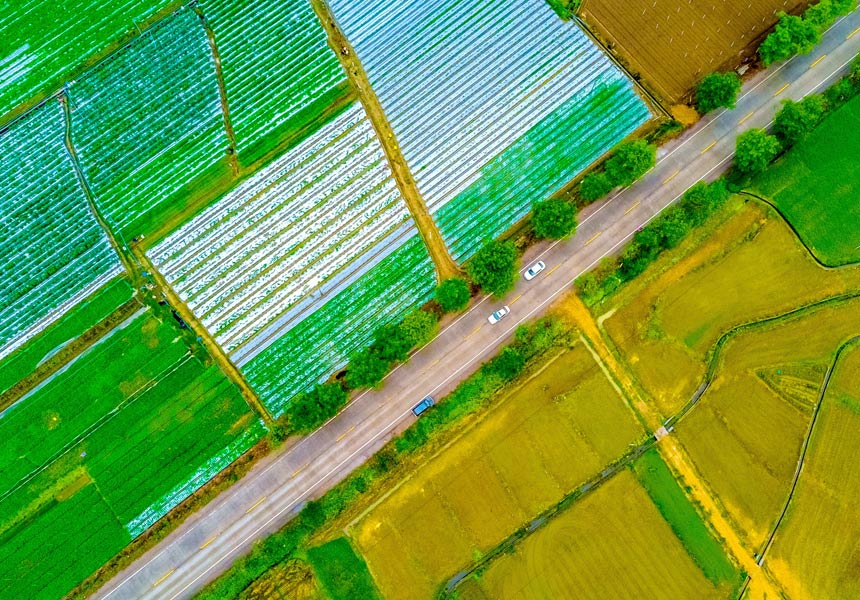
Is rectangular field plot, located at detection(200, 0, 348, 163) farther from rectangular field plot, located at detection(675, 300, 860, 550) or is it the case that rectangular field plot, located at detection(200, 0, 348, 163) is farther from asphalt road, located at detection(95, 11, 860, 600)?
rectangular field plot, located at detection(675, 300, 860, 550)

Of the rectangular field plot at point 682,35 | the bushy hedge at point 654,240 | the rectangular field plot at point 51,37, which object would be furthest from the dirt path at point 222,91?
the rectangular field plot at point 682,35

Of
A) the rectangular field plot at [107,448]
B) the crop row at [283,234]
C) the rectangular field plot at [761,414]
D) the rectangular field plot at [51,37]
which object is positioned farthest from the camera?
the rectangular field plot at [51,37]

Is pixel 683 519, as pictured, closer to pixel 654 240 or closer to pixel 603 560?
pixel 603 560

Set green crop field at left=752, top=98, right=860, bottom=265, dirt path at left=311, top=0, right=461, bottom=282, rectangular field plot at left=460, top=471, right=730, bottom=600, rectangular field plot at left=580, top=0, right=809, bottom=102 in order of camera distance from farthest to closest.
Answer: rectangular field plot at left=580, top=0, right=809, bottom=102, dirt path at left=311, top=0, right=461, bottom=282, green crop field at left=752, top=98, right=860, bottom=265, rectangular field plot at left=460, top=471, right=730, bottom=600

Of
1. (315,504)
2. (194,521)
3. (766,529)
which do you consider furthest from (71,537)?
(766,529)

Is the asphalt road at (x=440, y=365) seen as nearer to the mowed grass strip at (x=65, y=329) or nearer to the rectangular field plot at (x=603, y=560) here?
the rectangular field plot at (x=603, y=560)

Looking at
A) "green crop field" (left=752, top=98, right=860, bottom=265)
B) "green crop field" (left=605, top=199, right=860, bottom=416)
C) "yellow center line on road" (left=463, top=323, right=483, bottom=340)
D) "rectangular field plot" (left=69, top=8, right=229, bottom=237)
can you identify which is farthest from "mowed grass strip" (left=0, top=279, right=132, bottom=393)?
"green crop field" (left=752, top=98, right=860, bottom=265)

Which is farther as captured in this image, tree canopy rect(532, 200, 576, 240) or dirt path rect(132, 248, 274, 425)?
dirt path rect(132, 248, 274, 425)
